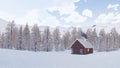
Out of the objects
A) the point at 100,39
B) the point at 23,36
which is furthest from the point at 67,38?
the point at 23,36

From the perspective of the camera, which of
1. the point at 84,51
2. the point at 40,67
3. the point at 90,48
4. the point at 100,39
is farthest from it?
the point at 100,39

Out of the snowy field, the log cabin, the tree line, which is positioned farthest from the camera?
the tree line

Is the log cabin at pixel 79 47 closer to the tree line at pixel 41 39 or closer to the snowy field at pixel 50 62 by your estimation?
the tree line at pixel 41 39

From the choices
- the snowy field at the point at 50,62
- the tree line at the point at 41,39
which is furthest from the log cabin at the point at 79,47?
the snowy field at the point at 50,62

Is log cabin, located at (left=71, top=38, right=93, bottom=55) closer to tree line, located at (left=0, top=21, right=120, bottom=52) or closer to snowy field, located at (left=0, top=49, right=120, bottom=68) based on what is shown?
tree line, located at (left=0, top=21, right=120, bottom=52)

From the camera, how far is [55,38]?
4063 inches

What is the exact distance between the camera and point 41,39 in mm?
99562

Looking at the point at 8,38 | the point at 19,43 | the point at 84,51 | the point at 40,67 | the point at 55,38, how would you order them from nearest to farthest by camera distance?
1. the point at 40,67
2. the point at 84,51
3. the point at 19,43
4. the point at 8,38
5. the point at 55,38

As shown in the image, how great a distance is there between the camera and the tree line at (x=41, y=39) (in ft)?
268

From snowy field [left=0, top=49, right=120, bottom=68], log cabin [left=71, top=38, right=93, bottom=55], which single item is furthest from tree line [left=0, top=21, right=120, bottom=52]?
snowy field [left=0, top=49, right=120, bottom=68]

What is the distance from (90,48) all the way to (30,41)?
38.9m

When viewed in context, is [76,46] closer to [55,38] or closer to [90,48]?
[90,48]

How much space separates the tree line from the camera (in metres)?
81.8

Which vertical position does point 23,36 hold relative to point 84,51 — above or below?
above
